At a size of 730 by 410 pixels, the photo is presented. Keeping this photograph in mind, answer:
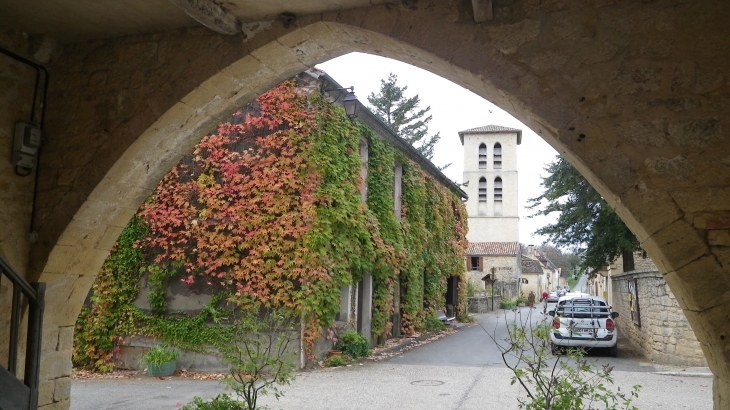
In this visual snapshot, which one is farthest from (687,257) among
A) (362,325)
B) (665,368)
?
(362,325)

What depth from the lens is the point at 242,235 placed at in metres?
8.91

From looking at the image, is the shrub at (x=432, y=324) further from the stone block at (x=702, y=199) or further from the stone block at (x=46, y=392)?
the stone block at (x=702, y=199)

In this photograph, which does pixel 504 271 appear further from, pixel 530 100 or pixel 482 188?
pixel 530 100

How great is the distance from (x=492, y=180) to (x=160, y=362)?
3426 cm

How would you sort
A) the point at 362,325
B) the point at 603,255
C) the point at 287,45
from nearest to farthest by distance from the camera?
the point at 287,45, the point at 362,325, the point at 603,255

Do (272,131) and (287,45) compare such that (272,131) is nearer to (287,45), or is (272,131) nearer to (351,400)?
(351,400)

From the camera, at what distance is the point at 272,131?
933cm

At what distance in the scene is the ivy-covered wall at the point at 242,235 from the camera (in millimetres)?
8789

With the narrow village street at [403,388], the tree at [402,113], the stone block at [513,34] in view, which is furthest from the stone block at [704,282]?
the tree at [402,113]

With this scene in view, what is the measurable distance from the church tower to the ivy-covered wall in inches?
1225

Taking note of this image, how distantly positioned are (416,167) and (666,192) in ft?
42.6

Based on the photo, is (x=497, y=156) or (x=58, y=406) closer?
(x=58, y=406)

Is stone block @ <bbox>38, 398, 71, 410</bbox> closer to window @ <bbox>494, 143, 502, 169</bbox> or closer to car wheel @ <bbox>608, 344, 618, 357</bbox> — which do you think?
car wheel @ <bbox>608, 344, 618, 357</bbox>

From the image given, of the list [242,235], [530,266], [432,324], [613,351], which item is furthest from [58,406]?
[530,266]
